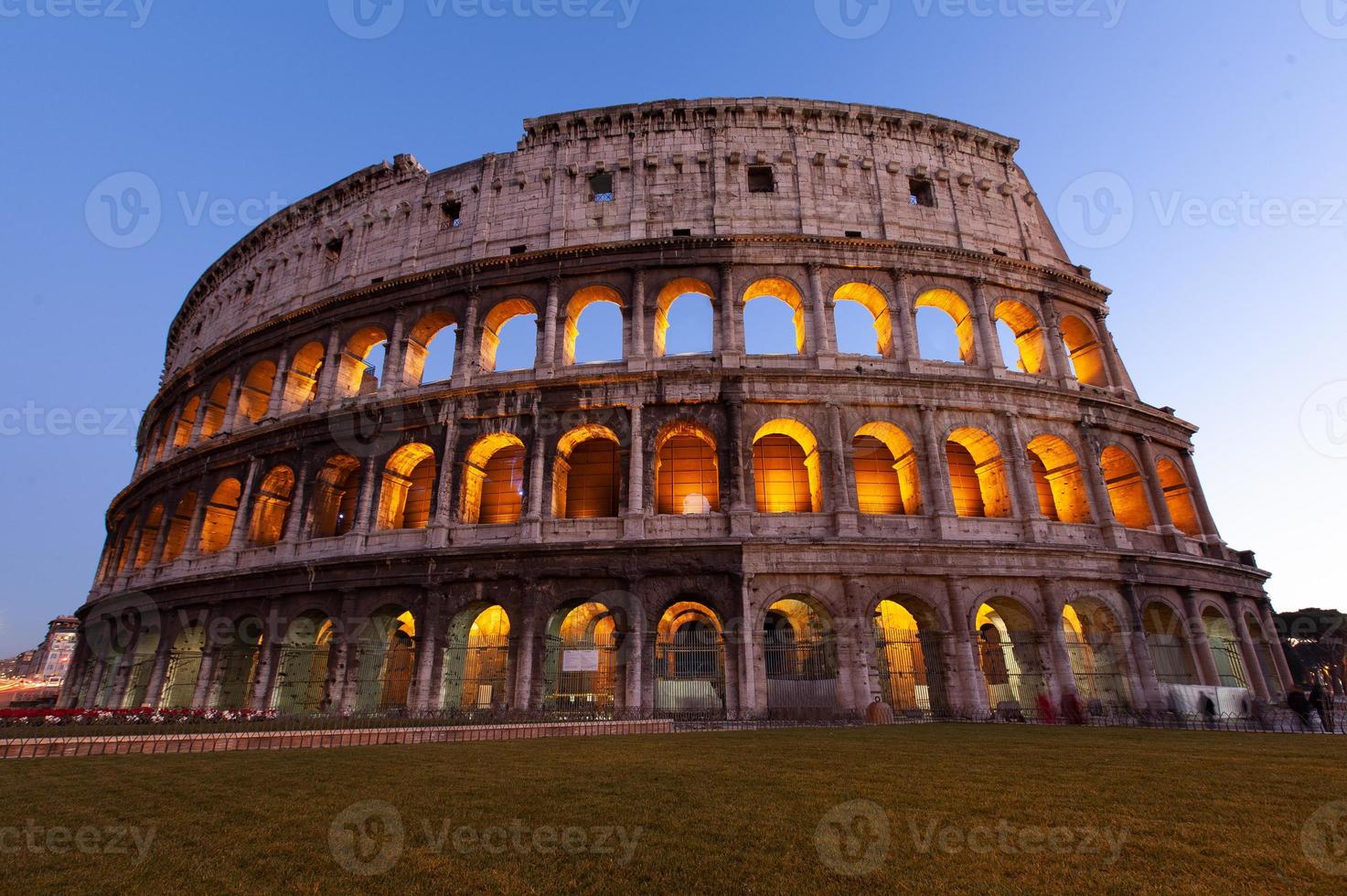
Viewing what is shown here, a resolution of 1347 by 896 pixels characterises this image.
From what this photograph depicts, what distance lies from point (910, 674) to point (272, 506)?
66.1 feet

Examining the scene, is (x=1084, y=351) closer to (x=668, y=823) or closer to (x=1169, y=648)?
(x=1169, y=648)

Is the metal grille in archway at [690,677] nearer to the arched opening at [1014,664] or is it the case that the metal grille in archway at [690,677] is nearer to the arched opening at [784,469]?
the arched opening at [784,469]

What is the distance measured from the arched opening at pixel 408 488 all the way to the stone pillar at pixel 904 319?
14139mm

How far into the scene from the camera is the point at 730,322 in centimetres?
1850

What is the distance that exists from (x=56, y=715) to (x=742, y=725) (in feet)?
46.0

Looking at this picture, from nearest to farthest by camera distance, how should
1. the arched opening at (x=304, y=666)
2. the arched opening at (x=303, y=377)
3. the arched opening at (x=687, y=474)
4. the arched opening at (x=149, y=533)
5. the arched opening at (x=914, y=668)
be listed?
the arched opening at (x=914, y=668) → the arched opening at (x=304, y=666) → the arched opening at (x=687, y=474) → the arched opening at (x=303, y=377) → the arched opening at (x=149, y=533)

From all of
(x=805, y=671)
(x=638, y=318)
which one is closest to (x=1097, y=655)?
(x=805, y=671)

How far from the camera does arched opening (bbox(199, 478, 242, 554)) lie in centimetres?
2142

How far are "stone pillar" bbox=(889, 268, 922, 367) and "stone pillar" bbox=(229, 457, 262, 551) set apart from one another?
20.6 meters

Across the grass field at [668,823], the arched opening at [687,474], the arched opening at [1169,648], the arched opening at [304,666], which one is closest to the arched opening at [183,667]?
the arched opening at [304,666]

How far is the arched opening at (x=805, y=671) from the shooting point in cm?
1484

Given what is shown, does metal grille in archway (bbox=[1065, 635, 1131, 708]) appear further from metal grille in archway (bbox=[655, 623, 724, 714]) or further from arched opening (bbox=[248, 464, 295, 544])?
arched opening (bbox=[248, 464, 295, 544])

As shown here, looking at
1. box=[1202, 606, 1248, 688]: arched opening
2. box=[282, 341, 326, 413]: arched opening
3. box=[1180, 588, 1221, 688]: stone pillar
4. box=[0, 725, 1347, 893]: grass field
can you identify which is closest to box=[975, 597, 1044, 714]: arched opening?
box=[1180, 588, 1221, 688]: stone pillar

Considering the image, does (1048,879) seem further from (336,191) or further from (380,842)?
(336,191)
